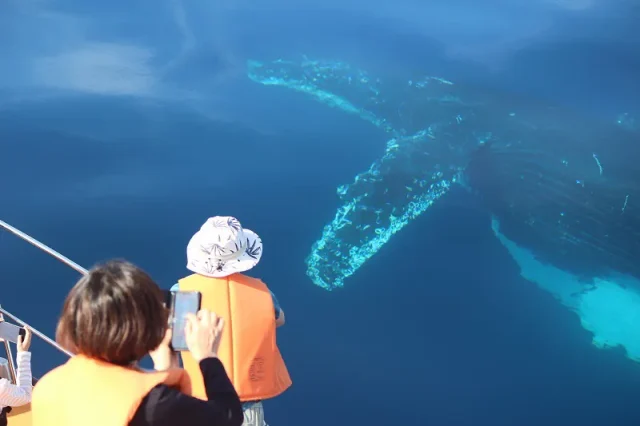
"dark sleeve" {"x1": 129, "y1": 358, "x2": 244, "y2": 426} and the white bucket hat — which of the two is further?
the white bucket hat

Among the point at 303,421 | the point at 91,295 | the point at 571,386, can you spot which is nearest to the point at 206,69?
the point at 303,421

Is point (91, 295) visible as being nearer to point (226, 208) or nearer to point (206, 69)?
point (226, 208)

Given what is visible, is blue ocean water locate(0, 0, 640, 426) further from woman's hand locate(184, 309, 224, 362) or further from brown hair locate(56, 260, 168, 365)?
brown hair locate(56, 260, 168, 365)

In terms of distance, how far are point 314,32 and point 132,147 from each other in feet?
12.9

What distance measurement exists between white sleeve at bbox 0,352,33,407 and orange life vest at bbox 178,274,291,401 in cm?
71

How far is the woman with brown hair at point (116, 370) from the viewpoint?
181 centimetres

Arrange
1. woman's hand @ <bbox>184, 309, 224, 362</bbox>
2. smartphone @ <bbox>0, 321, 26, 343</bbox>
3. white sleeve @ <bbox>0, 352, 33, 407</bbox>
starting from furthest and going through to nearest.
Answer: smartphone @ <bbox>0, 321, 26, 343</bbox>, white sleeve @ <bbox>0, 352, 33, 407</bbox>, woman's hand @ <bbox>184, 309, 224, 362</bbox>

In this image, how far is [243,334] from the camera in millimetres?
2920

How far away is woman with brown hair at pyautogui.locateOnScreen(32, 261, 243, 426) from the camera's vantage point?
1814mm

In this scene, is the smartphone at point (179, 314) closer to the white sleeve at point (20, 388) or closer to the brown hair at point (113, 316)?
the brown hair at point (113, 316)

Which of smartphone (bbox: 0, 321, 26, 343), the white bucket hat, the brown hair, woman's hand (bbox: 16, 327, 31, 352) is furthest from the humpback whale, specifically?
the brown hair

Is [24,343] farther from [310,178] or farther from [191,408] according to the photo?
[310,178]

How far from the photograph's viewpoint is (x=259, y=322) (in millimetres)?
2953

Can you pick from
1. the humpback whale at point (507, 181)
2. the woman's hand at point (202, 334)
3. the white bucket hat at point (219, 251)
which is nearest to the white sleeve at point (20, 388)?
the white bucket hat at point (219, 251)
